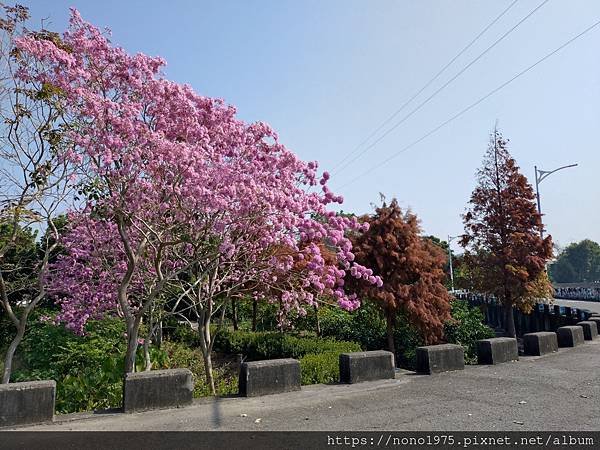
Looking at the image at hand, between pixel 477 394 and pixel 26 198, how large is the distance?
8443mm

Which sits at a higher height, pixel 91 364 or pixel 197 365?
pixel 91 364

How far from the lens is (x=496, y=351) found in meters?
9.45

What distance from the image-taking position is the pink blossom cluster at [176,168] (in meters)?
7.33

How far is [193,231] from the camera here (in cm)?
832

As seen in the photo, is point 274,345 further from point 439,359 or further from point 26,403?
point 26,403

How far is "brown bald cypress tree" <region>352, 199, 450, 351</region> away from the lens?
13.3 meters

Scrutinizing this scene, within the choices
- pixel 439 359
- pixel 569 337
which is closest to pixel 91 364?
pixel 439 359

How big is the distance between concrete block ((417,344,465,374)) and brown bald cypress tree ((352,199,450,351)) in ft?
14.1

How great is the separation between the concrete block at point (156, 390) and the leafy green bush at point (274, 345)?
5792mm

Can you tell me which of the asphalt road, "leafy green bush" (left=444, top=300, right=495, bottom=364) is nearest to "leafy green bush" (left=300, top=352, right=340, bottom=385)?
the asphalt road

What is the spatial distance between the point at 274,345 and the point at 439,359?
6.79 metres

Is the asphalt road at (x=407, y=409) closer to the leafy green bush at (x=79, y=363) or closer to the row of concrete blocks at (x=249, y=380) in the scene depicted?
the row of concrete blocks at (x=249, y=380)

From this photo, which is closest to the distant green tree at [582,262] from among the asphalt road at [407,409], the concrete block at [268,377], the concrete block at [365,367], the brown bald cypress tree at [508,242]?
→ the brown bald cypress tree at [508,242]

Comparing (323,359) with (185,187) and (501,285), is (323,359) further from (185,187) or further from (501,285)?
(501,285)
